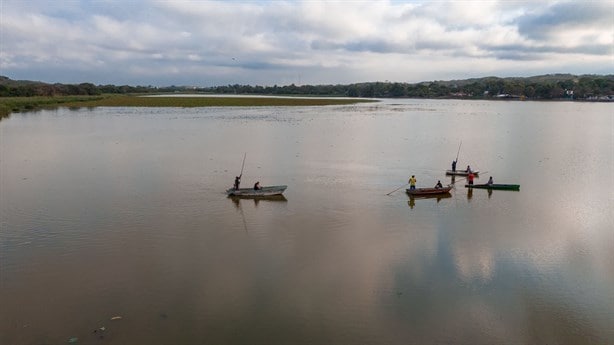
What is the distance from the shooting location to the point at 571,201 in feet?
67.7

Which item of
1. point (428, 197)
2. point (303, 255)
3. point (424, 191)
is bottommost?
point (303, 255)

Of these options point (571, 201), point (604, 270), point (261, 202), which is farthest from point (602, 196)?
point (261, 202)

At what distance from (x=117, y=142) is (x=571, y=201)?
3401cm

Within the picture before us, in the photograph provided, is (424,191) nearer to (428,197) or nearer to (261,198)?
(428,197)

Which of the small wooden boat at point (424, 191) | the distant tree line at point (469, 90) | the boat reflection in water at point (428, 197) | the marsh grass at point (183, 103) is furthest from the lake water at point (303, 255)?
the distant tree line at point (469, 90)

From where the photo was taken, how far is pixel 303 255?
Result: 1412 cm

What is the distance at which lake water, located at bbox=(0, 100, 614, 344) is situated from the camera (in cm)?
1009

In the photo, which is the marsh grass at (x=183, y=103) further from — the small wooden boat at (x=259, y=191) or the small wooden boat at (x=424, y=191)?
the small wooden boat at (x=424, y=191)

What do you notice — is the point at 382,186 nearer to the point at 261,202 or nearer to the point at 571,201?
the point at 261,202

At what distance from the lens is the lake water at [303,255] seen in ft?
33.1

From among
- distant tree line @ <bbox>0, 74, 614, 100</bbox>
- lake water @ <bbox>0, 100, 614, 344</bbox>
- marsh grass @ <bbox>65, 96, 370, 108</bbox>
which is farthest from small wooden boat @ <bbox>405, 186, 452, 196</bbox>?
distant tree line @ <bbox>0, 74, 614, 100</bbox>

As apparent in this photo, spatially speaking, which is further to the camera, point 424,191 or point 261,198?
point 424,191

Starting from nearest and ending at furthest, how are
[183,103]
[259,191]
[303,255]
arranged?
[303,255], [259,191], [183,103]

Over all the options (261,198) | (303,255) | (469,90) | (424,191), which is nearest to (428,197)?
(424,191)
